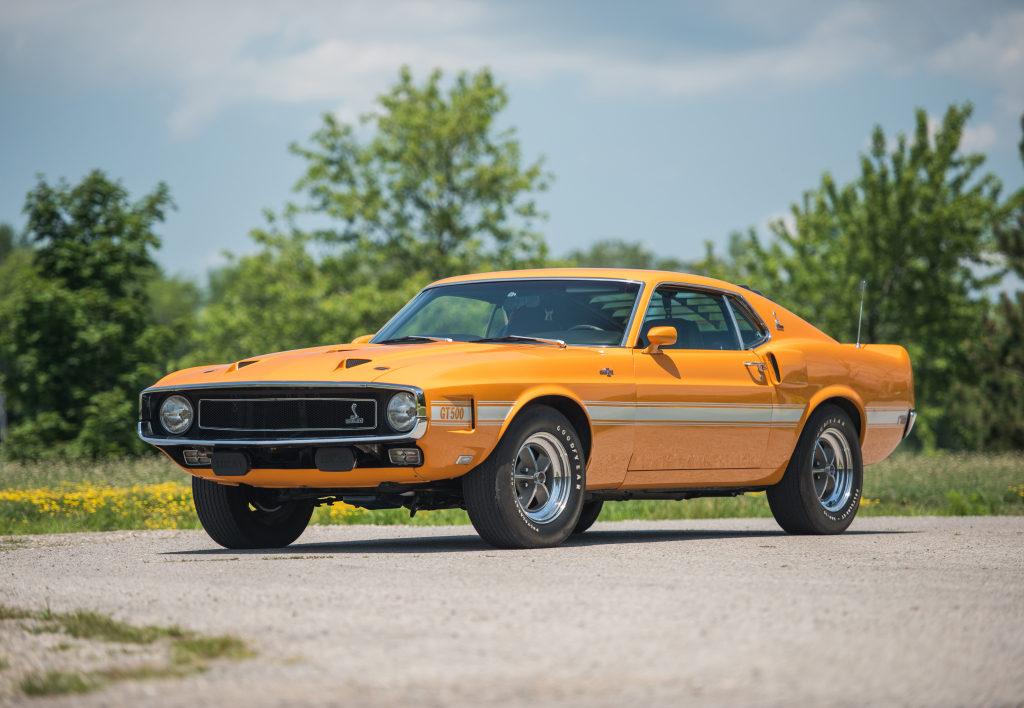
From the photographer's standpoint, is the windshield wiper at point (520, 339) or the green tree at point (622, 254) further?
the green tree at point (622, 254)

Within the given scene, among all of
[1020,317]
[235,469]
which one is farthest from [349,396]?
[1020,317]

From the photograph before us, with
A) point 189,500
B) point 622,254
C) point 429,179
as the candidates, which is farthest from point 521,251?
point 622,254

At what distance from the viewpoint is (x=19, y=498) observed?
1163cm

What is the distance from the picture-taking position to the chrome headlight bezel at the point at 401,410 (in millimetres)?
6535

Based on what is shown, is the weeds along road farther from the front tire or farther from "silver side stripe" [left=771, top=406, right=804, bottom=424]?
"silver side stripe" [left=771, top=406, right=804, bottom=424]

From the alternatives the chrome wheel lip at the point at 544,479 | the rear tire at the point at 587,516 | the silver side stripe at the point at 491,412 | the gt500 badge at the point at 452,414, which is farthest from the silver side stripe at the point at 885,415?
the gt500 badge at the point at 452,414

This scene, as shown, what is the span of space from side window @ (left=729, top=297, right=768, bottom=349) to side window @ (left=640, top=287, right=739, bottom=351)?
4.2 inches

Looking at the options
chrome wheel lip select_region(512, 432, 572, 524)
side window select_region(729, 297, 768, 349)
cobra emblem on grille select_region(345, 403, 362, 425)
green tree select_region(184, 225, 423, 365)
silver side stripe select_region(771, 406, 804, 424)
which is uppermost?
green tree select_region(184, 225, 423, 365)

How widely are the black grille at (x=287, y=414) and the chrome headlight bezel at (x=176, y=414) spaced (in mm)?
100

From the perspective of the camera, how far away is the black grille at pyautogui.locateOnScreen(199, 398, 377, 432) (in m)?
6.71


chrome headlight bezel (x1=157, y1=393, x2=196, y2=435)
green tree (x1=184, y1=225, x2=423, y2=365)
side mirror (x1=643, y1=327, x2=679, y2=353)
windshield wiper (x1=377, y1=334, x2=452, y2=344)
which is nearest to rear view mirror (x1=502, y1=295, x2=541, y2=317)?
windshield wiper (x1=377, y1=334, x2=452, y2=344)

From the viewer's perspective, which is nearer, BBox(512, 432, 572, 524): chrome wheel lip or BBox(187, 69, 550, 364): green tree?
BBox(512, 432, 572, 524): chrome wheel lip

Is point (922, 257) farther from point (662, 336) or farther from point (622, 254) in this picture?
point (622, 254)

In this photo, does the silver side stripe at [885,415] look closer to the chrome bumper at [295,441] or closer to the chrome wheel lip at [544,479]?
the chrome wheel lip at [544,479]
